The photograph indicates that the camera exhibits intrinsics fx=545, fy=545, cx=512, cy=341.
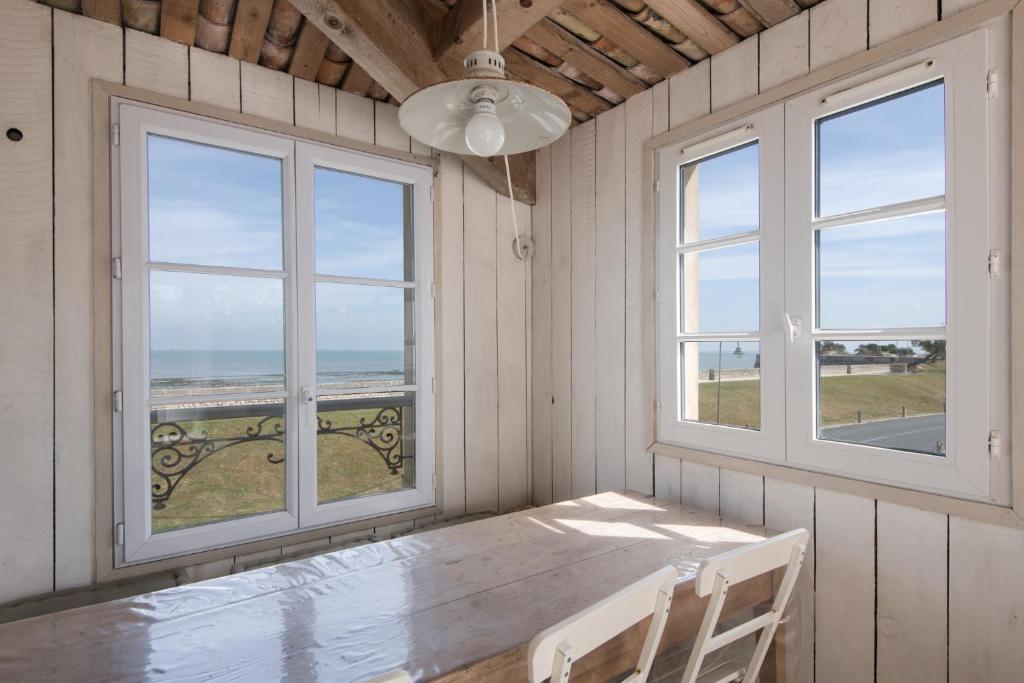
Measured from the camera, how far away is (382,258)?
2.66 meters

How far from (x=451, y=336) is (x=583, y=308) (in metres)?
0.70

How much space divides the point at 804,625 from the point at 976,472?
2.29 feet

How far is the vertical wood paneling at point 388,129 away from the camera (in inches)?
103

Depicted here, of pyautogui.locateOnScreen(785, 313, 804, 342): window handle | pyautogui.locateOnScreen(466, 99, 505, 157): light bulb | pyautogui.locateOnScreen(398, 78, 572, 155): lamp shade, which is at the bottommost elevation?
pyautogui.locateOnScreen(785, 313, 804, 342): window handle

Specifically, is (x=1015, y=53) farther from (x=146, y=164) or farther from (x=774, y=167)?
(x=146, y=164)

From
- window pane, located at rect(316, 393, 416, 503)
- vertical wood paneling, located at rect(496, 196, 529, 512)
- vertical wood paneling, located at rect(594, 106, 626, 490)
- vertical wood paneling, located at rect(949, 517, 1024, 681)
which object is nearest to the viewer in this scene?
vertical wood paneling, located at rect(949, 517, 1024, 681)

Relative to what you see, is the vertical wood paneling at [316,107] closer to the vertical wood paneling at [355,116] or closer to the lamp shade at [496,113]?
the vertical wood paneling at [355,116]

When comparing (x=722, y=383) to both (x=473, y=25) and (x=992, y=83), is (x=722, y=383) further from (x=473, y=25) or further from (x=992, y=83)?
(x=473, y=25)

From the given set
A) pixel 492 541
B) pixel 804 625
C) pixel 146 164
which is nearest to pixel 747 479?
pixel 804 625

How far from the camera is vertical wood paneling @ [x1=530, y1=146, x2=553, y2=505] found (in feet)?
10.0

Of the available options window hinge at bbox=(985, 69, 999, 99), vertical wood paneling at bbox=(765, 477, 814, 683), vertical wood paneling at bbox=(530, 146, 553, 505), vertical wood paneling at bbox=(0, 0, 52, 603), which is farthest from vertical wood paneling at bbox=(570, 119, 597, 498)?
vertical wood paneling at bbox=(0, 0, 52, 603)

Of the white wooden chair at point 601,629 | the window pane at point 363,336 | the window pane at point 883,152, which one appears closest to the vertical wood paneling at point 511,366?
the window pane at point 363,336

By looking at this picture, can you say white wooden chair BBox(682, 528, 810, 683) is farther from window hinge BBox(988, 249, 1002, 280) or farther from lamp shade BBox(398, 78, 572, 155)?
lamp shade BBox(398, 78, 572, 155)

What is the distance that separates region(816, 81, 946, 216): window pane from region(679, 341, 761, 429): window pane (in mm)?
604
